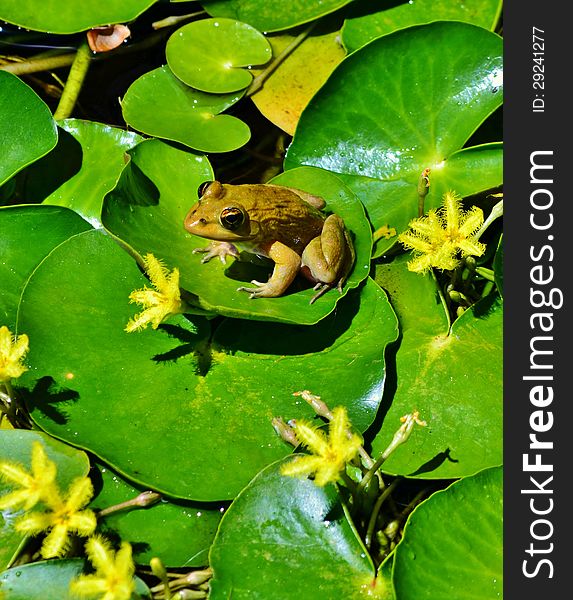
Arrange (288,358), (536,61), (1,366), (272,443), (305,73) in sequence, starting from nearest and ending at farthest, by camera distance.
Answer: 1. (1,366)
2. (272,443)
3. (288,358)
4. (536,61)
5. (305,73)

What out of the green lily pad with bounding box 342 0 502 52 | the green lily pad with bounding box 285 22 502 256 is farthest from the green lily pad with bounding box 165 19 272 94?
the green lily pad with bounding box 285 22 502 256

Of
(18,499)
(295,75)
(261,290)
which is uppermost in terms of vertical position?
(295,75)

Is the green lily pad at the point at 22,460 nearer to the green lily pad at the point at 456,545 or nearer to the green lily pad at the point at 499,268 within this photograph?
the green lily pad at the point at 456,545

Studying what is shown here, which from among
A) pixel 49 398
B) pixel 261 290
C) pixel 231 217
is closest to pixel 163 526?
pixel 49 398

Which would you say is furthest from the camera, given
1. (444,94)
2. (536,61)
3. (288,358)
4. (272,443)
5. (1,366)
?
(444,94)

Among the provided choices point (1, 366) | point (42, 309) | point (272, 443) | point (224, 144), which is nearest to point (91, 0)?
point (224, 144)

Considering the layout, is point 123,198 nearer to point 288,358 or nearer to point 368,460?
point 288,358

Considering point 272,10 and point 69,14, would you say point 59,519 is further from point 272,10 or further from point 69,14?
point 272,10
